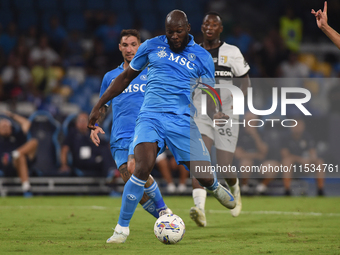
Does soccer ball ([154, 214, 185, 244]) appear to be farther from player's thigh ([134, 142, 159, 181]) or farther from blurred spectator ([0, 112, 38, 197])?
blurred spectator ([0, 112, 38, 197])

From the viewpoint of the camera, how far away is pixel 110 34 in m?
16.8

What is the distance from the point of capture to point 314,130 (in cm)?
1372

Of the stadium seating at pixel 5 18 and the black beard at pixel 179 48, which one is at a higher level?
the stadium seating at pixel 5 18

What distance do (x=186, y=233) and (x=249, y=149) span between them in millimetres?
6730

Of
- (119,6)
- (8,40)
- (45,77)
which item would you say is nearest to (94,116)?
(45,77)

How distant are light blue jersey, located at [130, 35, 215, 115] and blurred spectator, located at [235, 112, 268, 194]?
7176 mm

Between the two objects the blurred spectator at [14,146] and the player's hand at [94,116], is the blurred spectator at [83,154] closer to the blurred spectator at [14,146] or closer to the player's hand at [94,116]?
the blurred spectator at [14,146]

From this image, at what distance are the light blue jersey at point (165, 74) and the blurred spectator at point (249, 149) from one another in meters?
7.18

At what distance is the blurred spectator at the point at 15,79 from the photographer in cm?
1443

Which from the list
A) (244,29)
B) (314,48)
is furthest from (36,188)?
(314,48)

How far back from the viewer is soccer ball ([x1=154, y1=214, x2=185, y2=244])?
5414mm

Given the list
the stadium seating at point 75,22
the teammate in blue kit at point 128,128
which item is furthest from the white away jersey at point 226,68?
the stadium seating at point 75,22

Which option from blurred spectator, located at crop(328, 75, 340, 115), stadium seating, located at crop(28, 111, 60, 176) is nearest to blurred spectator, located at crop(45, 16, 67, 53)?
stadium seating, located at crop(28, 111, 60, 176)

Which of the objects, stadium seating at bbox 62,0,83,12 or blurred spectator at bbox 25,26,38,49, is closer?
blurred spectator at bbox 25,26,38,49
